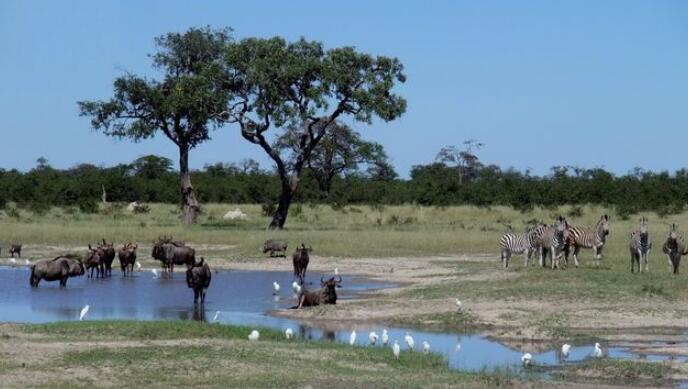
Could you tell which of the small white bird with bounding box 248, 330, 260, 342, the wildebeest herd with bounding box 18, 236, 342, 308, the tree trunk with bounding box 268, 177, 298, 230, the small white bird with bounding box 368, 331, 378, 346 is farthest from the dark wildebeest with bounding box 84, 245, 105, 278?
the tree trunk with bounding box 268, 177, 298, 230

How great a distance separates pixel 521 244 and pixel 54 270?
1209 cm

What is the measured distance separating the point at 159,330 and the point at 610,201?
50999 millimetres

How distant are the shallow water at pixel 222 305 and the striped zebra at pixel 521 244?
4.02 metres

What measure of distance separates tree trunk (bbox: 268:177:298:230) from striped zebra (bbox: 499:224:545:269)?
18241mm

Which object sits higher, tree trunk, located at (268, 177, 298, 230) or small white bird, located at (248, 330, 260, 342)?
tree trunk, located at (268, 177, 298, 230)

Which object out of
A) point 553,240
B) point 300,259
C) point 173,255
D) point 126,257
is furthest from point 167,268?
point 553,240

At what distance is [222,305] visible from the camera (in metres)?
24.8

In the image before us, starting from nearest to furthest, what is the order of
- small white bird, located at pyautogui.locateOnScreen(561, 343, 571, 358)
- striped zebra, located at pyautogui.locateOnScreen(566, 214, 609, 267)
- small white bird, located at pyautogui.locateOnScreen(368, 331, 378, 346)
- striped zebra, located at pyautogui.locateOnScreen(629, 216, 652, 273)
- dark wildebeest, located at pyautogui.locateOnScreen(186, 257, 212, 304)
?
small white bird, located at pyautogui.locateOnScreen(561, 343, 571, 358)
small white bird, located at pyautogui.locateOnScreen(368, 331, 378, 346)
dark wildebeest, located at pyautogui.locateOnScreen(186, 257, 212, 304)
striped zebra, located at pyautogui.locateOnScreen(629, 216, 652, 273)
striped zebra, located at pyautogui.locateOnScreen(566, 214, 609, 267)

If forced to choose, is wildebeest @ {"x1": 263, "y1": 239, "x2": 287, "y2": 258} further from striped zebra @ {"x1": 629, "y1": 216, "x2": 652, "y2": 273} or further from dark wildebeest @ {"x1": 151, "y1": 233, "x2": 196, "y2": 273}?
striped zebra @ {"x1": 629, "y1": 216, "x2": 652, "y2": 273}

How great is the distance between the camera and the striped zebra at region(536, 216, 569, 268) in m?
30.0

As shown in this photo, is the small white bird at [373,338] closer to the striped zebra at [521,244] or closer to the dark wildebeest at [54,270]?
the dark wildebeest at [54,270]

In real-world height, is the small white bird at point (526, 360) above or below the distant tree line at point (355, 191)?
below

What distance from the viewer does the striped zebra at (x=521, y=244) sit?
103ft

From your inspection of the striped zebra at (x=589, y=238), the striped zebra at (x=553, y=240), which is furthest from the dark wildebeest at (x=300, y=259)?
the striped zebra at (x=589, y=238)
